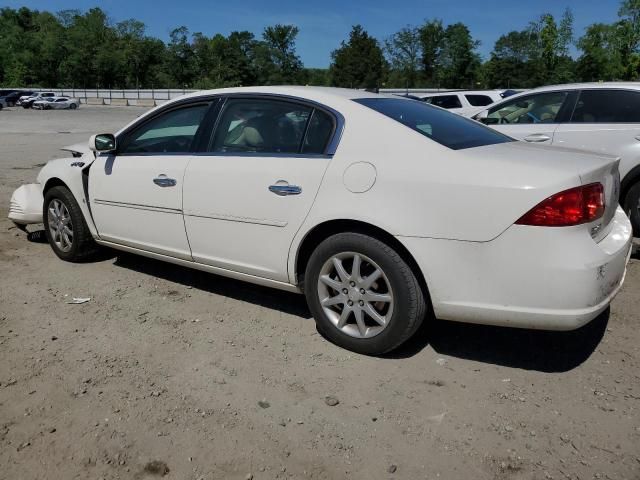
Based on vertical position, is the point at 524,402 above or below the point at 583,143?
below

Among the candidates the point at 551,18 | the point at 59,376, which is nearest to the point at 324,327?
the point at 59,376

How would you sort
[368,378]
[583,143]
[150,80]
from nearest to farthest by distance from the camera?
[368,378] → [583,143] → [150,80]

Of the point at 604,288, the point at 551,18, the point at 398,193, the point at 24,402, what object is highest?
the point at 551,18

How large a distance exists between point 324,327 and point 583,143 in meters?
4.20

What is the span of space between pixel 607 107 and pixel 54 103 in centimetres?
5520

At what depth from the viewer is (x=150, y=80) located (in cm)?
10344

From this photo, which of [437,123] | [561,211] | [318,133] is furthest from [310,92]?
[561,211]

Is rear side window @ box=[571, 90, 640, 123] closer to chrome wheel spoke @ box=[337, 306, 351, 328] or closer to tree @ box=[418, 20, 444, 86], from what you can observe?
chrome wheel spoke @ box=[337, 306, 351, 328]

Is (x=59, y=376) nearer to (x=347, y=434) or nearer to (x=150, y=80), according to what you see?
(x=347, y=434)

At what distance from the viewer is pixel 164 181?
4.16 m

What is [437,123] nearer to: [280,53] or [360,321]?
[360,321]

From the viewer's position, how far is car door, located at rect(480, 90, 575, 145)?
6.59 metres

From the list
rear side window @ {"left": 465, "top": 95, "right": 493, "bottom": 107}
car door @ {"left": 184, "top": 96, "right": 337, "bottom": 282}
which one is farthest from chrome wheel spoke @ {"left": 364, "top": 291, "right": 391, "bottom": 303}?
rear side window @ {"left": 465, "top": 95, "right": 493, "bottom": 107}

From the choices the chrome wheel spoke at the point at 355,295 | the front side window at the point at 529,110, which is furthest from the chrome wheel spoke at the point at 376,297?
the front side window at the point at 529,110
